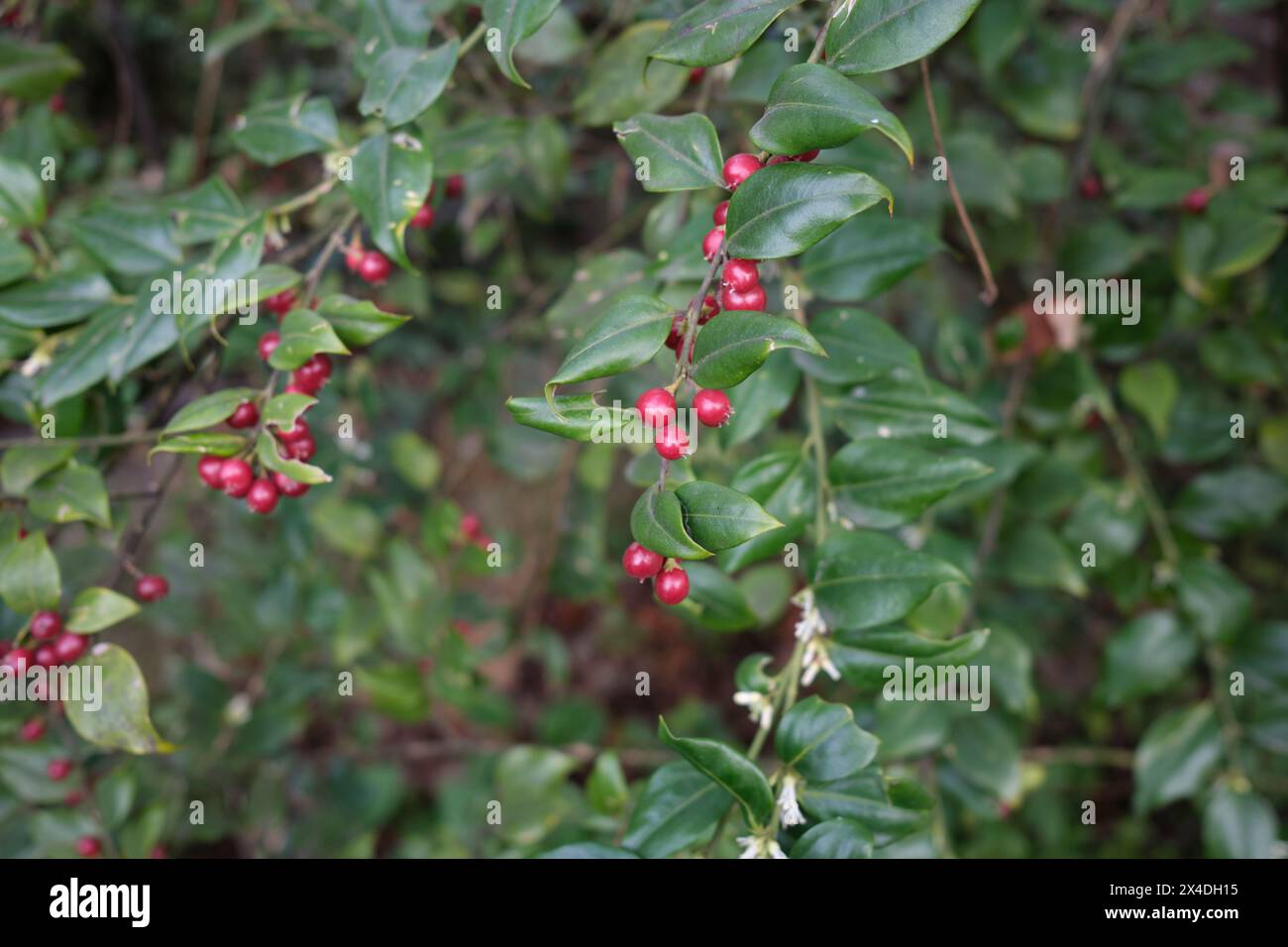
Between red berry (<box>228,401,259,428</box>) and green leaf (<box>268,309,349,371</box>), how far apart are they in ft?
0.27

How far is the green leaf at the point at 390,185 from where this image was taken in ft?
3.22

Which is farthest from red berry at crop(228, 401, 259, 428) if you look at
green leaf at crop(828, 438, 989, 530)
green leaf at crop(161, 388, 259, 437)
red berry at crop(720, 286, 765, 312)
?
green leaf at crop(828, 438, 989, 530)

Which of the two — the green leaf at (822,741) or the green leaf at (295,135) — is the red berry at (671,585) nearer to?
the green leaf at (822,741)

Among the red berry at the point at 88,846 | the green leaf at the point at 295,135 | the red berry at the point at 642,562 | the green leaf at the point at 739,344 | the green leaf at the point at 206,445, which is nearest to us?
the green leaf at the point at 739,344

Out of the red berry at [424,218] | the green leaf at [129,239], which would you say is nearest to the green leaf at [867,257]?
the red berry at [424,218]

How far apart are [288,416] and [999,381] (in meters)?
1.23

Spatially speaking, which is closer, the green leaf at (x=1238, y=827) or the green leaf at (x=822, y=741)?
the green leaf at (x=822, y=741)

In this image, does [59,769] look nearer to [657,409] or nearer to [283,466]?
[283,466]

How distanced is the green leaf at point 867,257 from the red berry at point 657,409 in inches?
16.8

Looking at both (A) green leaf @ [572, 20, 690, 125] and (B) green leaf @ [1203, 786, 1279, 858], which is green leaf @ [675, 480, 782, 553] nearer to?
(A) green leaf @ [572, 20, 690, 125]

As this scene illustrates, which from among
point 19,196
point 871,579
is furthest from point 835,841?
point 19,196

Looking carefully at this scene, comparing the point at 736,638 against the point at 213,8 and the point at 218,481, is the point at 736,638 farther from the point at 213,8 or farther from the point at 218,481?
the point at 213,8

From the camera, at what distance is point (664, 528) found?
0.78 meters

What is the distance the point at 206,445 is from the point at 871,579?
27.9 inches
